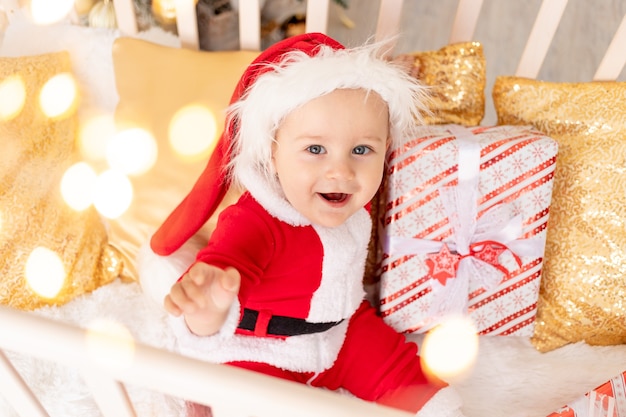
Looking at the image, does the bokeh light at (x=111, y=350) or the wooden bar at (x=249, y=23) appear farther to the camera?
the wooden bar at (x=249, y=23)

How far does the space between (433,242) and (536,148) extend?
0.24 meters

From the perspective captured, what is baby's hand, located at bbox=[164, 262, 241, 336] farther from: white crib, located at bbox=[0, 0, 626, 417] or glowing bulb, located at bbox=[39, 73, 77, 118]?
glowing bulb, located at bbox=[39, 73, 77, 118]

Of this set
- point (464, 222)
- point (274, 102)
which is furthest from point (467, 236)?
point (274, 102)

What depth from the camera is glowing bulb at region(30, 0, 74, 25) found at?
1062mm

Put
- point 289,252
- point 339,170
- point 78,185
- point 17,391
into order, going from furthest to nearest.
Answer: point 78,185, point 289,252, point 339,170, point 17,391

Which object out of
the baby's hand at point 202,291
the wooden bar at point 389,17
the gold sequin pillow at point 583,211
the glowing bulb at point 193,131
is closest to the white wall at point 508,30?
the wooden bar at point 389,17

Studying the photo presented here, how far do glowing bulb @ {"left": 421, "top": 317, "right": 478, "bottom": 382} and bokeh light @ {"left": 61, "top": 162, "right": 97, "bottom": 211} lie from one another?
2.34 ft

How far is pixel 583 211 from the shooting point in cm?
96

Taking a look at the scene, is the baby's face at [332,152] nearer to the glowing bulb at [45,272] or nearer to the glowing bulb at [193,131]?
the glowing bulb at [193,131]

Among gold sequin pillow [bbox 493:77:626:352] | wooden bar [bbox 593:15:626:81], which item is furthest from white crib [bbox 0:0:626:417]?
wooden bar [bbox 593:15:626:81]

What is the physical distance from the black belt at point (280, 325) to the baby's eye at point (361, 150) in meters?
0.29

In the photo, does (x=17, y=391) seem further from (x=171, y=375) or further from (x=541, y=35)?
(x=541, y=35)

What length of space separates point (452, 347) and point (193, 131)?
623mm

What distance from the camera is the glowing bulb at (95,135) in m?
1.04
